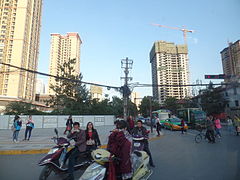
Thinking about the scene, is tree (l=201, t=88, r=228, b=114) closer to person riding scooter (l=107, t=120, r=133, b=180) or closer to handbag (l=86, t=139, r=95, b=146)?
handbag (l=86, t=139, r=95, b=146)

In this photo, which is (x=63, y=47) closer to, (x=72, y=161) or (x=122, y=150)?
(x=72, y=161)

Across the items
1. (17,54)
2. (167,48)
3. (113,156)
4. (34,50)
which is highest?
(34,50)

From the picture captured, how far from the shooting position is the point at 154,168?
475cm

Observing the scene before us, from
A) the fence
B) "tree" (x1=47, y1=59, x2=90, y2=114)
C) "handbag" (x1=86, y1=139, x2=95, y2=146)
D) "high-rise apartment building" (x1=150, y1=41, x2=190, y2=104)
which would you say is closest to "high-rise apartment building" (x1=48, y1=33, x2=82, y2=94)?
"high-rise apartment building" (x1=150, y1=41, x2=190, y2=104)

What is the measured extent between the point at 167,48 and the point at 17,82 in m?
54.2

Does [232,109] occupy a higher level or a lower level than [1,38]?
lower

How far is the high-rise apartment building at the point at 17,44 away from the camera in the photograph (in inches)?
2312

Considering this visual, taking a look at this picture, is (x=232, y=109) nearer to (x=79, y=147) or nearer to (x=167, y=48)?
(x=167, y=48)

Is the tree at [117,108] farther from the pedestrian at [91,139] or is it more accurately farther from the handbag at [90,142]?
the handbag at [90,142]

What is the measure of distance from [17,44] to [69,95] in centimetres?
5110

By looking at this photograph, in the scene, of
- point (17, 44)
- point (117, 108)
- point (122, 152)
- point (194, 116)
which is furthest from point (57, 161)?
point (17, 44)

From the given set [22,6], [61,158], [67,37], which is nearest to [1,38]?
[22,6]

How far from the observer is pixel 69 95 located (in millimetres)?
27078

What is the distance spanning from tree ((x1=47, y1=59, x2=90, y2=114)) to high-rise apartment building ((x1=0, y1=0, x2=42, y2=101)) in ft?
132
